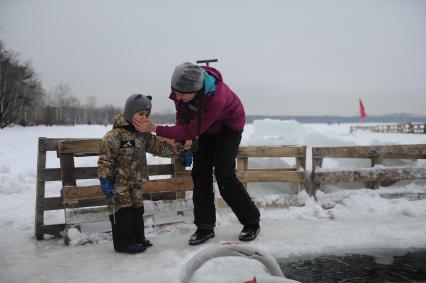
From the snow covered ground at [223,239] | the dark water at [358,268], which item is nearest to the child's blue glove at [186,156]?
the snow covered ground at [223,239]

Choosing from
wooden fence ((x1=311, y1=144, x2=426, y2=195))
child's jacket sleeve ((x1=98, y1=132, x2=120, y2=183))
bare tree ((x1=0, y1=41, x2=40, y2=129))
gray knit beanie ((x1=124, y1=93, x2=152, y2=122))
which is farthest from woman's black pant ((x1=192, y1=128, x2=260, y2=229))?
bare tree ((x1=0, y1=41, x2=40, y2=129))

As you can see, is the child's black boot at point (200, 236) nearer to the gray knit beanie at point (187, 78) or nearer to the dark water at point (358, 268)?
the dark water at point (358, 268)

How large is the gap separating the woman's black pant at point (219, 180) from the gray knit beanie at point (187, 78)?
67 centimetres

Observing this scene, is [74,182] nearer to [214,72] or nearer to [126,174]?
[126,174]

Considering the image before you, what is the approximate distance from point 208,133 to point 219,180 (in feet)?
1.75

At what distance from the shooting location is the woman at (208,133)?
360cm

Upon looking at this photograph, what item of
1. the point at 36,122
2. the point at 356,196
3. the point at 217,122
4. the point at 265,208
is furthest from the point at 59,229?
the point at 36,122

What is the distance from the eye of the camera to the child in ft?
11.7

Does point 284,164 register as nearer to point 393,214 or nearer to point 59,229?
point 393,214

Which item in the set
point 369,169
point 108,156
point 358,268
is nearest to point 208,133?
point 108,156

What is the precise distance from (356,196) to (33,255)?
4.35m

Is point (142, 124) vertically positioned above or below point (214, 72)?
below

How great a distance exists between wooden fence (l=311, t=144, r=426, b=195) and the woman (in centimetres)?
193

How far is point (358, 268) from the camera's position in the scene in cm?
337
